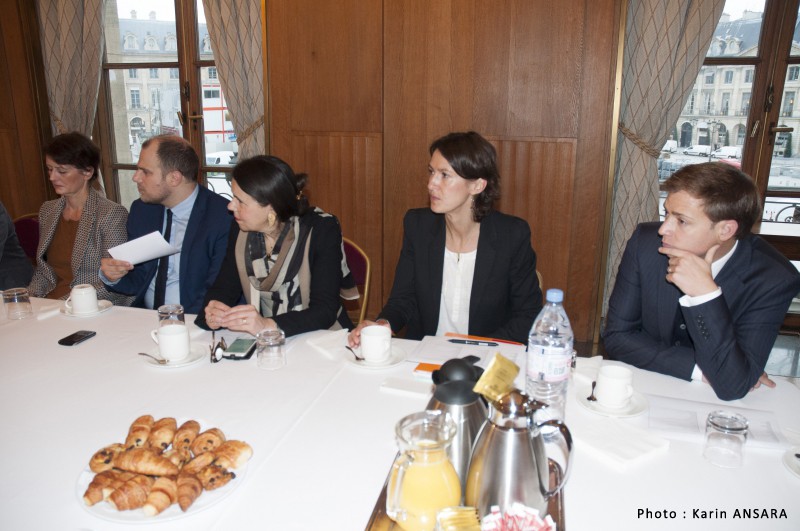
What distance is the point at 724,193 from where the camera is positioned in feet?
5.24

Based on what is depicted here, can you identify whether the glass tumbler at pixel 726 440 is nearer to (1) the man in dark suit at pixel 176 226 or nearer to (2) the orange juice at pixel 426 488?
(2) the orange juice at pixel 426 488

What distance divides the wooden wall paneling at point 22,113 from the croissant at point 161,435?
178 inches

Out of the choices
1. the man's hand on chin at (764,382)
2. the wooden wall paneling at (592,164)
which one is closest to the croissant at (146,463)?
the man's hand on chin at (764,382)

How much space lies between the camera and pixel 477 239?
2.29m

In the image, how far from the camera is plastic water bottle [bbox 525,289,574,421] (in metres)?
1.26

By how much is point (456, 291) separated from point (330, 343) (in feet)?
2.33

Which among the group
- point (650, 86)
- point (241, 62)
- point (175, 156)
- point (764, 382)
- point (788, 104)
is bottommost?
point (764, 382)

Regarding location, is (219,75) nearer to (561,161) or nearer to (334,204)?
(334,204)

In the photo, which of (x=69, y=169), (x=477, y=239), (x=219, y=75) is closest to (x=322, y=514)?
(x=477, y=239)

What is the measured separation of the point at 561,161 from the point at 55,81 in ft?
13.5

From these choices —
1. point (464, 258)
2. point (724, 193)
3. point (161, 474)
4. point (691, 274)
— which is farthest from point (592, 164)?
point (161, 474)

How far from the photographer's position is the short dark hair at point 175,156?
252 centimetres

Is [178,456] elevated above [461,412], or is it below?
below

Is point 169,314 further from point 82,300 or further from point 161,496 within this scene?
point 161,496
